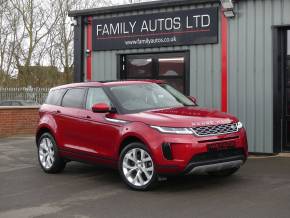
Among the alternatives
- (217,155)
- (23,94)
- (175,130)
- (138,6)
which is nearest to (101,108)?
(175,130)

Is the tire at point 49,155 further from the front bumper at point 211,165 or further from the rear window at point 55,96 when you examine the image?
the front bumper at point 211,165

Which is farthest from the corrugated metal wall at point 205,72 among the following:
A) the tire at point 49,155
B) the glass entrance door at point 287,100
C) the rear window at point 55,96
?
the tire at point 49,155

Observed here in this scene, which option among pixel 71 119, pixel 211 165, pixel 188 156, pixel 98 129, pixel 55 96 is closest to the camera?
pixel 188 156

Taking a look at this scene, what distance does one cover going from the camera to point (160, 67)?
13336 millimetres

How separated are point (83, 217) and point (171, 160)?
161 cm

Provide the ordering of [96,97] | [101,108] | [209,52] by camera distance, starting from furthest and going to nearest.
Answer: [209,52] < [96,97] < [101,108]

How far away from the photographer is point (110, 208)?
691cm

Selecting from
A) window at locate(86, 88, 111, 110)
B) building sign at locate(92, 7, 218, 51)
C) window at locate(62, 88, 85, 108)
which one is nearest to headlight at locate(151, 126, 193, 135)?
window at locate(86, 88, 111, 110)

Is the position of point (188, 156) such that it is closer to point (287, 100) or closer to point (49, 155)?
point (49, 155)

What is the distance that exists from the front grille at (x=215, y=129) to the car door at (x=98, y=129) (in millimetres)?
1354

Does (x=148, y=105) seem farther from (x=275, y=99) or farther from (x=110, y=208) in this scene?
(x=275, y=99)

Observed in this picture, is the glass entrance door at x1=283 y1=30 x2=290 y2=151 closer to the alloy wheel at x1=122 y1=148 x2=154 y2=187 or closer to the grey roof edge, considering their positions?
the grey roof edge

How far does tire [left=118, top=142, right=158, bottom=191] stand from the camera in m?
7.77

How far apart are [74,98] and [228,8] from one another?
4262 millimetres
